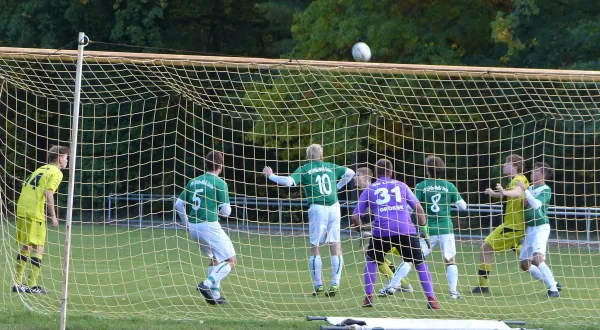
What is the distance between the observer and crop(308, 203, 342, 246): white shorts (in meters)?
12.3

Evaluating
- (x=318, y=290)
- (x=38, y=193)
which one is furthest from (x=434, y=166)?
(x=38, y=193)

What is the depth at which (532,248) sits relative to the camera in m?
12.2

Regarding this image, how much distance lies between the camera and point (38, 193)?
11.5 metres

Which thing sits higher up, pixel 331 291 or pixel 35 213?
pixel 35 213

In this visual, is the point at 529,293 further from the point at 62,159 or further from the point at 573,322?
the point at 62,159

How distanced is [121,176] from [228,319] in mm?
17352

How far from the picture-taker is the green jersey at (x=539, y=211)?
12.3 meters

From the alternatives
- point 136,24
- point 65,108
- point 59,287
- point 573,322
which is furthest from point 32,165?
point 573,322

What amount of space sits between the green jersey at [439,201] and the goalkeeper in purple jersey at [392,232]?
1.16 m

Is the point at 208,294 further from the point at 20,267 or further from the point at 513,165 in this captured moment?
the point at 513,165

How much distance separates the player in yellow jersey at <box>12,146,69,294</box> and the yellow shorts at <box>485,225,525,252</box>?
538 cm

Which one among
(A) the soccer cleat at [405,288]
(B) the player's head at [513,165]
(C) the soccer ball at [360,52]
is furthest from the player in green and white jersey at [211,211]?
(C) the soccer ball at [360,52]

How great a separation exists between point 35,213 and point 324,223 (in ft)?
11.5

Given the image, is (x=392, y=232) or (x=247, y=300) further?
(x=247, y=300)
